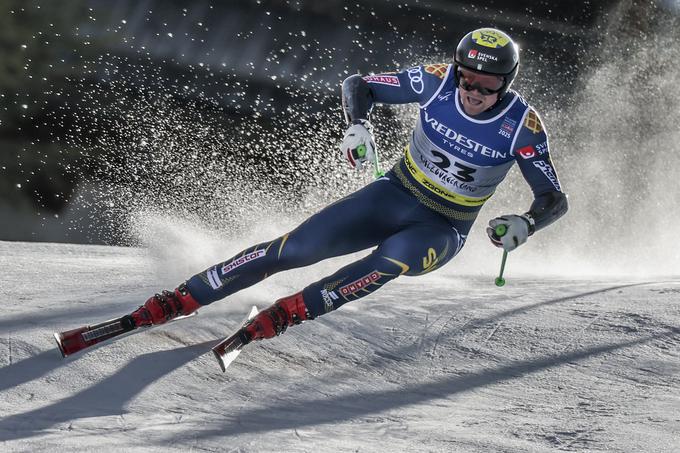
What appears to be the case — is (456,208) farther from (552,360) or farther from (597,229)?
(597,229)

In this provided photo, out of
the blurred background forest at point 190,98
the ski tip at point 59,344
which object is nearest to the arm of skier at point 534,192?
the ski tip at point 59,344

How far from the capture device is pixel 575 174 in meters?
11.8

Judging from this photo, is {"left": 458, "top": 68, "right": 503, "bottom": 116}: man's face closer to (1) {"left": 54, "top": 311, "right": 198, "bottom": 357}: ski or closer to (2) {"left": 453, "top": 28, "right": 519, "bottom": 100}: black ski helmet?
(2) {"left": 453, "top": 28, "right": 519, "bottom": 100}: black ski helmet

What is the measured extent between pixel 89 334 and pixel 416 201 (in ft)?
5.91

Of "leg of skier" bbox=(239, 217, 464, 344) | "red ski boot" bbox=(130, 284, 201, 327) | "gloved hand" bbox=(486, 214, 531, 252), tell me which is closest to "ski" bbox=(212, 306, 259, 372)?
"leg of skier" bbox=(239, 217, 464, 344)

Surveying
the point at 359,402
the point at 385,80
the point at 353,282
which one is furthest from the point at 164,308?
the point at 385,80

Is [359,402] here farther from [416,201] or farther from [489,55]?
[489,55]

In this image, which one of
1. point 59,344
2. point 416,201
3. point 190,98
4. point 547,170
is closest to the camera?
point 59,344

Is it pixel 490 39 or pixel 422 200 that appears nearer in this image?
pixel 490 39

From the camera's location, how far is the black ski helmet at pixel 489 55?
3.85 m

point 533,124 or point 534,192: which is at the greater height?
point 533,124

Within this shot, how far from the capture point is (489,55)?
3.85 metres

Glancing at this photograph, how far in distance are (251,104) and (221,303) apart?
4.92m

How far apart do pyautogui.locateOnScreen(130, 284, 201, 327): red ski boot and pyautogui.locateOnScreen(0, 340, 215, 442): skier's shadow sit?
0.18m
